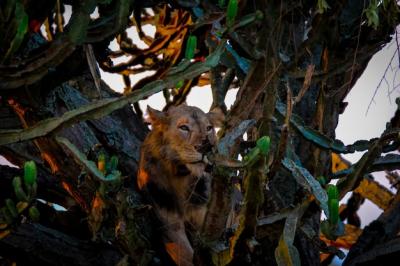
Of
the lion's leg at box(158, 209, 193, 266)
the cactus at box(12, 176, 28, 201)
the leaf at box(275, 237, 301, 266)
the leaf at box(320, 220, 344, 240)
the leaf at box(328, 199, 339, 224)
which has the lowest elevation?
the leaf at box(275, 237, 301, 266)

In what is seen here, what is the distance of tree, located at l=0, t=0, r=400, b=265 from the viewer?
430 cm

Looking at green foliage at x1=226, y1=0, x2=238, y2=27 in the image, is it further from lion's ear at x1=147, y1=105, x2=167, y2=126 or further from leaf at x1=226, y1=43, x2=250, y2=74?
lion's ear at x1=147, y1=105, x2=167, y2=126

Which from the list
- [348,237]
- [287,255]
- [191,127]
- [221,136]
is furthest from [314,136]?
[348,237]

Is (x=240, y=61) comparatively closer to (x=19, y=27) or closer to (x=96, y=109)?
(x=96, y=109)

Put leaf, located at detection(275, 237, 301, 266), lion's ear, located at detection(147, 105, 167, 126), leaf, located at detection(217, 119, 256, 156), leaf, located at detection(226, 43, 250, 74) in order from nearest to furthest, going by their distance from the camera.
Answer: leaf, located at detection(275, 237, 301, 266)
leaf, located at detection(217, 119, 256, 156)
leaf, located at detection(226, 43, 250, 74)
lion's ear, located at detection(147, 105, 167, 126)

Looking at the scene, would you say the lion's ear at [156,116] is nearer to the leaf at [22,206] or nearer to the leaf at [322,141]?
the leaf at [322,141]

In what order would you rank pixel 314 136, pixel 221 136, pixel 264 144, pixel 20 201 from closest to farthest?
1. pixel 264 144
2. pixel 20 201
3. pixel 221 136
4. pixel 314 136

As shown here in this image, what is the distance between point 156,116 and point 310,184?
2736 millimetres

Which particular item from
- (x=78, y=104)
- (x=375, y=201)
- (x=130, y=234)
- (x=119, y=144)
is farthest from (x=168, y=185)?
(x=375, y=201)

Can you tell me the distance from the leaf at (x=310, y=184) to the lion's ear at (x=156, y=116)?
2.32m

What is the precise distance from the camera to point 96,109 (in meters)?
4.45

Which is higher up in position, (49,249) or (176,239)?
(176,239)

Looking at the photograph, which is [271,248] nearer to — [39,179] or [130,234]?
[130,234]

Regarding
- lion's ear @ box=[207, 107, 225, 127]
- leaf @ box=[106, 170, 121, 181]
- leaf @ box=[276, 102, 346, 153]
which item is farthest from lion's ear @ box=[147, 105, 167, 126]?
A: leaf @ box=[106, 170, 121, 181]
